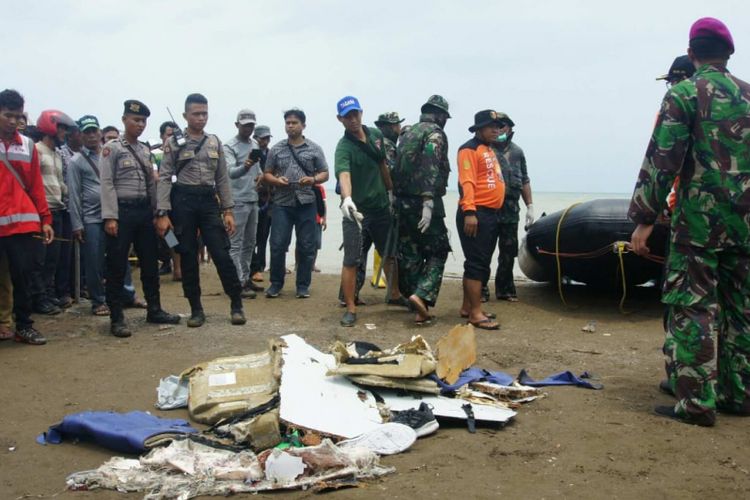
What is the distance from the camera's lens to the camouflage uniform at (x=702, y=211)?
12.9 feet

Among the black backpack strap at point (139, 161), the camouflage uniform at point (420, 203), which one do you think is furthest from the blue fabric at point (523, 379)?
the black backpack strap at point (139, 161)

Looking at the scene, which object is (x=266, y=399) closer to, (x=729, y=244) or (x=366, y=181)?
(x=729, y=244)

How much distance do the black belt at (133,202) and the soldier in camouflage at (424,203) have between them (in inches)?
90.0

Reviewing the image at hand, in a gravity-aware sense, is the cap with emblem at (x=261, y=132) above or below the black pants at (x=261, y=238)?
above

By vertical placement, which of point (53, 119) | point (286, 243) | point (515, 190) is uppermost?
point (53, 119)

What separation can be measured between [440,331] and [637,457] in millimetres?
3081

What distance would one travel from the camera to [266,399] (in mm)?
4148

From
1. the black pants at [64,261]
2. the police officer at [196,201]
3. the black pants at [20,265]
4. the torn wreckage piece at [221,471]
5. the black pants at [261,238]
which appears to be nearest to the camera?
the torn wreckage piece at [221,471]

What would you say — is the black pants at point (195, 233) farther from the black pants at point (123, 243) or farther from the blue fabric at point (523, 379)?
the blue fabric at point (523, 379)

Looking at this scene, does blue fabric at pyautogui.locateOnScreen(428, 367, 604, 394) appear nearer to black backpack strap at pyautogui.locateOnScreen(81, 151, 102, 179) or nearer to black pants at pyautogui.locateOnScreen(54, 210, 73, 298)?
black backpack strap at pyautogui.locateOnScreen(81, 151, 102, 179)

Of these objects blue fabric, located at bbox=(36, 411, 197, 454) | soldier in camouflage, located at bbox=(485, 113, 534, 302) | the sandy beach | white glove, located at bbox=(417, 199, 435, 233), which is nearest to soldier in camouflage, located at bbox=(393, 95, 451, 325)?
white glove, located at bbox=(417, 199, 435, 233)

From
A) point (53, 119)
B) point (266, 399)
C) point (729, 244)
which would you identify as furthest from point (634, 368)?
point (53, 119)

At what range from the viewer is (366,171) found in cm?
692

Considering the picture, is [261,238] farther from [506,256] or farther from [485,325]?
[485,325]
